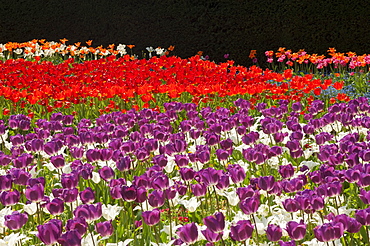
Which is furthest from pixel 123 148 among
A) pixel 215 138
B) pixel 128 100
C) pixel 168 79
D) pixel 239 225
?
pixel 168 79

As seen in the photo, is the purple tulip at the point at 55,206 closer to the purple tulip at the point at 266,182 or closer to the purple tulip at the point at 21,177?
the purple tulip at the point at 21,177

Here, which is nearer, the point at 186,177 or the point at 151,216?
the point at 151,216

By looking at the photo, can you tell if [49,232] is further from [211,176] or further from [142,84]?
[142,84]

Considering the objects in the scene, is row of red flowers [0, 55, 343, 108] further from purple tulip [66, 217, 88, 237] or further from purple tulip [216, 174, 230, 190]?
purple tulip [66, 217, 88, 237]

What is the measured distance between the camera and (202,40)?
12.0m

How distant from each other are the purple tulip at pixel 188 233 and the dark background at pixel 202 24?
9468 millimetres

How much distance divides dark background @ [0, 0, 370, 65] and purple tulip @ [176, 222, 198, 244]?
9.47m

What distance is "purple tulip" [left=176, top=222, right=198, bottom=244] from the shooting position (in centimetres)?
215

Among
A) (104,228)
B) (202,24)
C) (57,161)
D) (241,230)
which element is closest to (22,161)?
(57,161)

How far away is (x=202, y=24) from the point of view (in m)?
12.0

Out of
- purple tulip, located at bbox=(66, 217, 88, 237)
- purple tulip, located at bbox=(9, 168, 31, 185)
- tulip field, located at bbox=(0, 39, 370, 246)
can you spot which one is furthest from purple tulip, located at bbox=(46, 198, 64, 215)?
purple tulip, located at bbox=(9, 168, 31, 185)

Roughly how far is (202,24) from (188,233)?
1020 cm

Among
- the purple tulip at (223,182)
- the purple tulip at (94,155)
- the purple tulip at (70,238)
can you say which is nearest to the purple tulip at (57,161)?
the purple tulip at (94,155)

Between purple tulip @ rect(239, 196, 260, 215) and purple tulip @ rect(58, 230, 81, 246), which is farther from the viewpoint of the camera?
purple tulip @ rect(239, 196, 260, 215)
